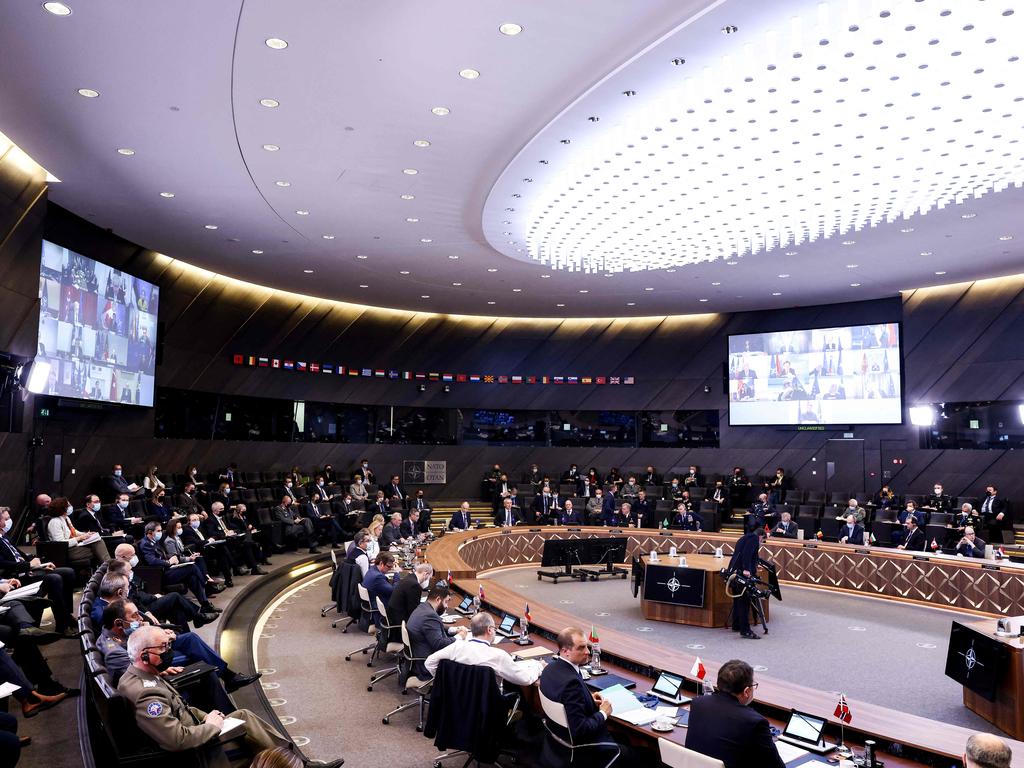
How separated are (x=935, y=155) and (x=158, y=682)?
8.76 meters

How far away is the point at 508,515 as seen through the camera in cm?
1513

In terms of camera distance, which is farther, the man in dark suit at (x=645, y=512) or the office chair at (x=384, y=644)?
the man in dark suit at (x=645, y=512)

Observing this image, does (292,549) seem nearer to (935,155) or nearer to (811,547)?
(811,547)

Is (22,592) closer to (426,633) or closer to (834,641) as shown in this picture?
(426,633)

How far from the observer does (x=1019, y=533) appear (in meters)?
Result: 14.1

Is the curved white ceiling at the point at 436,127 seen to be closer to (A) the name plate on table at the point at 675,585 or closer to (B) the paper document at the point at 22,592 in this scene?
(B) the paper document at the point at 22,592

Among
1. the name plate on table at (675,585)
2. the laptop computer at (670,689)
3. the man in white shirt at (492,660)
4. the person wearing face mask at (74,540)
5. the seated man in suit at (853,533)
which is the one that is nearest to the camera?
the laptop computer at (670,689)

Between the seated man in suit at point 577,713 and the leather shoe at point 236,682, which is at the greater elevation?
the seated man in suit at point 577,713

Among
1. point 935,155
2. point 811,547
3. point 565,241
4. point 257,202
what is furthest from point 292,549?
point 935,155

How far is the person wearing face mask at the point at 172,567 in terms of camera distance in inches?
326

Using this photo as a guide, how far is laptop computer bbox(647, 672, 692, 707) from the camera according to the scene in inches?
170

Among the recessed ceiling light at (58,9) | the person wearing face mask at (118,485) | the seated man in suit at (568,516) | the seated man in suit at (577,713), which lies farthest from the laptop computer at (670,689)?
the seated man in suit at (568,516)

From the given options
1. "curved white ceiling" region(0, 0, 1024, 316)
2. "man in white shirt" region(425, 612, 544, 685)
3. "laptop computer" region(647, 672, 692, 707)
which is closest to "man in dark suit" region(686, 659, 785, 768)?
"laptop computer" region(647, 672, 692, 707)

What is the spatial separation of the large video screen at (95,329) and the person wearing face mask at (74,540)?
10.7 feet
